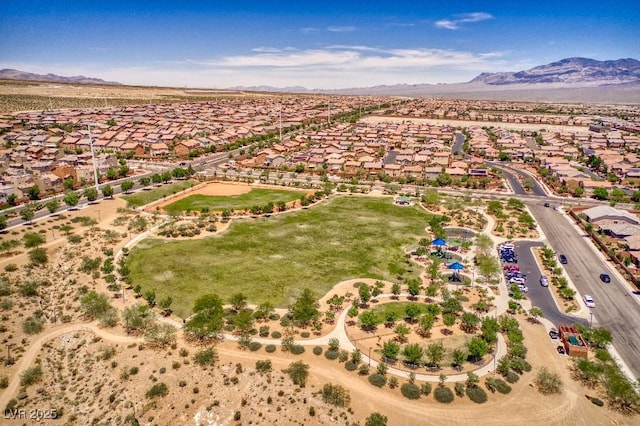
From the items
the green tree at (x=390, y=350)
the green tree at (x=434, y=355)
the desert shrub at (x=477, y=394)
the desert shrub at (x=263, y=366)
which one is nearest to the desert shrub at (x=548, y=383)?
the desert shrub at (x=477, y=394)

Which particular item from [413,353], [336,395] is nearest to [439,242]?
[413,353]

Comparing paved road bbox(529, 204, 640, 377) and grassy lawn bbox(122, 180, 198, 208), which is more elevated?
grassy lawn bbox(122, 180, 198, 208)

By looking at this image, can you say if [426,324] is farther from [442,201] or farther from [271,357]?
[442,201]

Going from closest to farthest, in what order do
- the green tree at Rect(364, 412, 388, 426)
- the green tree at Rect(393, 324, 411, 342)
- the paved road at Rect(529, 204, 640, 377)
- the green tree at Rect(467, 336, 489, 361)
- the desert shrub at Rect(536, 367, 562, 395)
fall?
the green tree at Rect(364, 412, 388, 426), the desert shrub at Rect(536, 367, 562, 395), the green tree at Rect(467, 336, 489, 361), the green tree at Rect(393, 324, 411, 342), the paved road at Rect(529, 204, 640, 377)

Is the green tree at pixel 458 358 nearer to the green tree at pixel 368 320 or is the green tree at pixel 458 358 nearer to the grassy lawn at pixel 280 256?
the green tree at pixel 368 320

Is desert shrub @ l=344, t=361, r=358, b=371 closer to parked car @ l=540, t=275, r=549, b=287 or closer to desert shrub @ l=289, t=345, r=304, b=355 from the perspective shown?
desert shrub @ l=289, t=345, r=304, b=355

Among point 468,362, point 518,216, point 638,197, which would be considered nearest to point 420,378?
point 468,362

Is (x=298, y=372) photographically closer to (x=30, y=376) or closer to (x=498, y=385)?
(x=498, y=385)

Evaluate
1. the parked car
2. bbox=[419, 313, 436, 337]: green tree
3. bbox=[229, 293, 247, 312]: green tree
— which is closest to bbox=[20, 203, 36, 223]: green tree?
bbox=[229, 293, 247, 312]: green tree
